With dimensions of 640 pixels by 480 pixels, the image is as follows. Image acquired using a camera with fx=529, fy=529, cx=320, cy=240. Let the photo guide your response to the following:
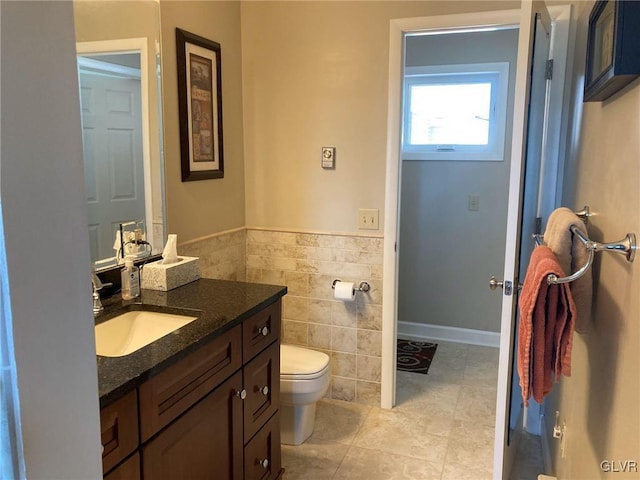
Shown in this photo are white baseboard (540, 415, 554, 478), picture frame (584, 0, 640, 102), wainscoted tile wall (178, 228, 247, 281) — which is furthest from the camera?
wainscoted tile wall (178, 228, 247, 281)

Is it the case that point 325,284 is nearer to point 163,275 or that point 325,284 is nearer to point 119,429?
point 163,275

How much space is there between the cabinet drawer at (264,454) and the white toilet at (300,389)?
0.28 meters

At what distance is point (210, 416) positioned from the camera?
5.50 feet

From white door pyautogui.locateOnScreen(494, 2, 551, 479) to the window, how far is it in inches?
48.4

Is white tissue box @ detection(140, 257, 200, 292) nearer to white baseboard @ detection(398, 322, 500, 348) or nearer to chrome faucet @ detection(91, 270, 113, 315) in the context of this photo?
chrome faucet @ detection(91, 270, 113, 315)

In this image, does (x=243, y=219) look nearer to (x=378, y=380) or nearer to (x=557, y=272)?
(x=378, y=380)

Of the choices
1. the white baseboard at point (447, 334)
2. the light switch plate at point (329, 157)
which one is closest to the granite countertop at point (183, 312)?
the light switch plate at point (329, 157)

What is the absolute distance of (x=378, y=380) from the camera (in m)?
2.97

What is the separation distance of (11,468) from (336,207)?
239 cm

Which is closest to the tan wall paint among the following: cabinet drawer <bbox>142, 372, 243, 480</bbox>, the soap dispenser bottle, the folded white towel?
the soap dispenser bottle

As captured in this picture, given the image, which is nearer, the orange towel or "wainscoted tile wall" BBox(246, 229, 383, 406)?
the orange towel

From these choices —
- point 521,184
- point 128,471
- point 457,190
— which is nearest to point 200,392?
point 128,471

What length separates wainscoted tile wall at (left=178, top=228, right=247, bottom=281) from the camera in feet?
8.57

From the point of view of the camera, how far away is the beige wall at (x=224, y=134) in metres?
2.35
